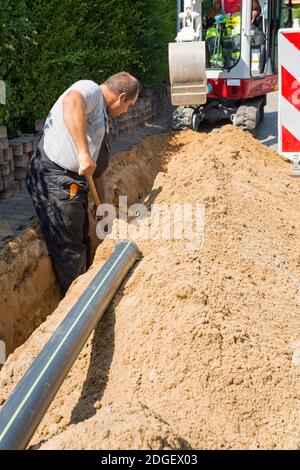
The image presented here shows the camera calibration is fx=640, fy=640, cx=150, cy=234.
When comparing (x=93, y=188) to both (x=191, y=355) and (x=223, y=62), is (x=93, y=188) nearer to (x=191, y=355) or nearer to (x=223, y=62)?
(x=191, y=355)

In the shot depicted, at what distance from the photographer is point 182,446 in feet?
7.20

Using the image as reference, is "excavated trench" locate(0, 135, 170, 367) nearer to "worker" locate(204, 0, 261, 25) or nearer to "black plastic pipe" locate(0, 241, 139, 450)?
"black plastic pipe" locate(0, 241, 139, 450)

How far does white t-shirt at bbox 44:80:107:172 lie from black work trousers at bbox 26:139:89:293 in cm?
8

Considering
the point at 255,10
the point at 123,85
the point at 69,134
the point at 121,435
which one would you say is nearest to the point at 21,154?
the point at 69,134

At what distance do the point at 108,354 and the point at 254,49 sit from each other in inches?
368

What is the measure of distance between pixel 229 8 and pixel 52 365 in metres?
9.73

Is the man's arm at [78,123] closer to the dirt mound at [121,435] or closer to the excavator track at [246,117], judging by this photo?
the dirt mound at [121,435]

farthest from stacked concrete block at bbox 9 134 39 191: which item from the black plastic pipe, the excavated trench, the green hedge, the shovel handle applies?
the black plastic pipe

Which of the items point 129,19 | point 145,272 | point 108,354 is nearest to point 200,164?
point 145,272

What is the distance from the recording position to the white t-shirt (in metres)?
4.84

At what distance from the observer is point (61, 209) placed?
5.14m

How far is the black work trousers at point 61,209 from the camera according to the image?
16.7 ft

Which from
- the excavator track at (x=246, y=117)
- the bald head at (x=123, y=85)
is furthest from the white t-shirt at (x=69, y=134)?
the excavator track at (x=246, y=117)
